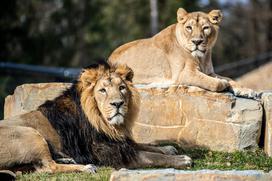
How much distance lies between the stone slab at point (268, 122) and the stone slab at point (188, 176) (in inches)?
90.3

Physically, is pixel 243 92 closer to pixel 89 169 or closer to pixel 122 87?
pixel 122 87

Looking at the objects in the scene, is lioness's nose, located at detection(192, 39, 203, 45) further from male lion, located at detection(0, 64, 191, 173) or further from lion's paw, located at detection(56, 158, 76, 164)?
lion's paw, located at detection(56, 158, 76, 164)

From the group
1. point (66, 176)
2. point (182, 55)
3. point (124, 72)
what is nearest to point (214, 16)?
point (182, 55)

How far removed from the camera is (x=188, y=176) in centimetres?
631

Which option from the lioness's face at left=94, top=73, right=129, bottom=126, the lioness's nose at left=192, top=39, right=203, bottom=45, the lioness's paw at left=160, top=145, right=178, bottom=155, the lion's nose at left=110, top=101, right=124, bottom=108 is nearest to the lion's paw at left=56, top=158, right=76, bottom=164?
the lioness's face at left=94, top=73, right=129, bottom=126

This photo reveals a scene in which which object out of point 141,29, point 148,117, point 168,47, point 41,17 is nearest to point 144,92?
point 148,117

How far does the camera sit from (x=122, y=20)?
34.8m

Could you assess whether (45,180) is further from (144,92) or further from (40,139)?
(144,92)

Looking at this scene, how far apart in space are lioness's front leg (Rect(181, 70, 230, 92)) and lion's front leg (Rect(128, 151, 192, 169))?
167cm

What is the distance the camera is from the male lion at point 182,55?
9656 mm

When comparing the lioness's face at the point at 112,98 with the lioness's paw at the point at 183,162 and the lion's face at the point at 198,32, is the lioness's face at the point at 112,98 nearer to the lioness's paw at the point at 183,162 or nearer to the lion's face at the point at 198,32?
the lioness's paw at the point at 183,162

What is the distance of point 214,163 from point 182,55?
2.28m

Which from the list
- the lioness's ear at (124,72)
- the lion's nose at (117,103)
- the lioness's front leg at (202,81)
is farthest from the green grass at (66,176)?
the lioness's front leg at (202,81)

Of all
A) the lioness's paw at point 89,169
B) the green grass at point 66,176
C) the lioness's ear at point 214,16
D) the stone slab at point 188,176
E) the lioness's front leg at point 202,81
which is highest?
the lioness's ear at point 214,16
